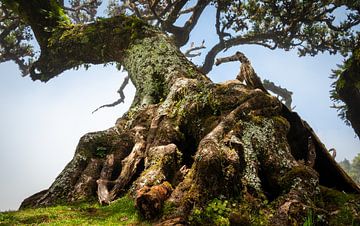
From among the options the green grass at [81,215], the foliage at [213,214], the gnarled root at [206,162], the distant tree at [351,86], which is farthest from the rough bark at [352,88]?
the green grass at [81,215]

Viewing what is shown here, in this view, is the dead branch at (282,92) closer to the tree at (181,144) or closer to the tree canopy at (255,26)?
the tree canopy at (255,26)

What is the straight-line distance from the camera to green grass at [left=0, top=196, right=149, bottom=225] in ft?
18.8

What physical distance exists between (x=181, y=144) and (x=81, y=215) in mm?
2715

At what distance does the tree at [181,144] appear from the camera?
543 cm

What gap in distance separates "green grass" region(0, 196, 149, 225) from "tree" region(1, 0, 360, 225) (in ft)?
1.38

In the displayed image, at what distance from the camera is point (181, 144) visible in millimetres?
7781

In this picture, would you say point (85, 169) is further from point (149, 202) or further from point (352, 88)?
point (352, 88)

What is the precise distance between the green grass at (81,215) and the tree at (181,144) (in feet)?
1.38

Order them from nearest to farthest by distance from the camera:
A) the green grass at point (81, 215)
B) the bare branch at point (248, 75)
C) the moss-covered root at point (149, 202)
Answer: the moss-covered root at point (149, 202) < the green grass at point (81, 215) < the bare branch at point (248, 75)

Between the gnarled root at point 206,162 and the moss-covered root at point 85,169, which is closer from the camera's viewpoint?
the gnarled root at point 206,162

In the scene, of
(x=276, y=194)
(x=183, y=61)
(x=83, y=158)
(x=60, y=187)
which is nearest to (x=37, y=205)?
(x=60, y=187)

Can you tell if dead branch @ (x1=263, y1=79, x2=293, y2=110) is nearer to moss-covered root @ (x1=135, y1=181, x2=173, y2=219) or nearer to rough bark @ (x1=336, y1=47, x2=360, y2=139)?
rough bark @ (x1=336, y1=47, x2=360, y2=139)

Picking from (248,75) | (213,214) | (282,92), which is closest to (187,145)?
(213,214)

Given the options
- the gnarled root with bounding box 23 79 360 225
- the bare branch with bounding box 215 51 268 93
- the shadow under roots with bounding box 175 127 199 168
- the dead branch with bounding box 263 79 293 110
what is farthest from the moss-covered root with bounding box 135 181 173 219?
the dead branch with bounding box 263 79 293 110
